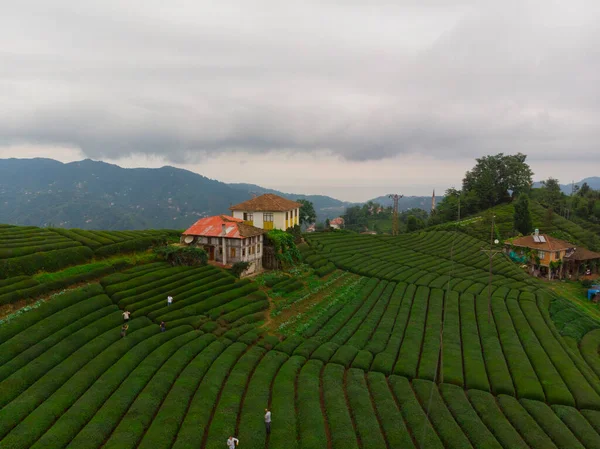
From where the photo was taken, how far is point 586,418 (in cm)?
2169

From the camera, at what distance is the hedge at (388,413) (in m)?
18.1

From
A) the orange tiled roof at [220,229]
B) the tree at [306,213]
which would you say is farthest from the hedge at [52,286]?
the tree at [306,213]

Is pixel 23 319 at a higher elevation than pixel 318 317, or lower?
higher

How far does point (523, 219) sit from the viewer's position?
83.1 m

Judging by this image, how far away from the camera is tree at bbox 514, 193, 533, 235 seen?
82.5 meters

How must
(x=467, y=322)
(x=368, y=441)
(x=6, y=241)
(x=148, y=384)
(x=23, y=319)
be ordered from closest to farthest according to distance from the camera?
(x=368, y=441) < (x=148, y=384) < (x=23, y=319) < (x=6, y=241) < (x=467, y=322)

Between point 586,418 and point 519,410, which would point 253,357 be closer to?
point 519,410

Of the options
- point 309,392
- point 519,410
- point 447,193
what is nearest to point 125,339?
point 309,392

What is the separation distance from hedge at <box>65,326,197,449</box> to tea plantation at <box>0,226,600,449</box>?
0.26ft

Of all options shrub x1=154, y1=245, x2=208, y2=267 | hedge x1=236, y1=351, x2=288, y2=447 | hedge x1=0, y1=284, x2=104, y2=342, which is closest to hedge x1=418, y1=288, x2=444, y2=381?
hedge x1=236, y1=351, x2=288, y2=447

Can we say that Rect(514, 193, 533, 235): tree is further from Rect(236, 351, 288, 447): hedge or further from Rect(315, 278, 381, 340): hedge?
Rect(236, 351, 288, 447): hedge

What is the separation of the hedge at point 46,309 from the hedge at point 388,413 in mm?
23504

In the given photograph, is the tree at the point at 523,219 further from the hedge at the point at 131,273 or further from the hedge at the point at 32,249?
the hedge at the point at 32,249

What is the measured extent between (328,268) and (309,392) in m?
27.5
